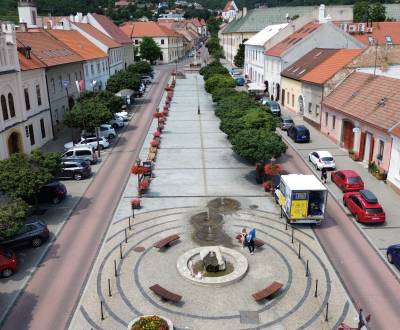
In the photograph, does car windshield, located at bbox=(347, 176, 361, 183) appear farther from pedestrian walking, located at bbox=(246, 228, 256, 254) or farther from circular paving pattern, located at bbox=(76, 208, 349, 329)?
pedestrian walking, located at bbox=(246, 228, 256, 254)

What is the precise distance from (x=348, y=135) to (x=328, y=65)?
1230cm

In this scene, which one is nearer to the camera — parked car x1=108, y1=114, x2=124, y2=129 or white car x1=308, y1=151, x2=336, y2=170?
white car x1=308, y1=151, x2=336, y2=170

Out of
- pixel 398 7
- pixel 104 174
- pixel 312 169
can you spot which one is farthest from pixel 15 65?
pixel 398 7

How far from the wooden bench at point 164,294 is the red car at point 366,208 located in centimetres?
1350

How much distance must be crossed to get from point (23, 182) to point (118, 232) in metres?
6.37

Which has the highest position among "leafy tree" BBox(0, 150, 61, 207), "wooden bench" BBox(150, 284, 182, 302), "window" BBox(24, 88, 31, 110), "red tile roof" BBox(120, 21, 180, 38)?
"red tile roof" BBox(120, 21, 180, 38)

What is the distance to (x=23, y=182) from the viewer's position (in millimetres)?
25438

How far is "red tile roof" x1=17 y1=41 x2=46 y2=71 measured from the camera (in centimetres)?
4069

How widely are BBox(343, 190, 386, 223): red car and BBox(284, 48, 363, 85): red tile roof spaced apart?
73.6ft

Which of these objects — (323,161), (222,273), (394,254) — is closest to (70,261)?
(222,273)

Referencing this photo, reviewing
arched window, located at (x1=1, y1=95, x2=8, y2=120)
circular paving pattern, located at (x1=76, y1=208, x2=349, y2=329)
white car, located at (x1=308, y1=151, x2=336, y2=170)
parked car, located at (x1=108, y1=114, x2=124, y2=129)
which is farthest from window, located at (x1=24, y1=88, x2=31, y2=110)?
white car, located at (x1=308, y1=151, x2=336, y2=170)

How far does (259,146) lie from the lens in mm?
31828

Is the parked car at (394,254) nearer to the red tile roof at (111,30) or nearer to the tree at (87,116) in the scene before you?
the tree at (87,116)

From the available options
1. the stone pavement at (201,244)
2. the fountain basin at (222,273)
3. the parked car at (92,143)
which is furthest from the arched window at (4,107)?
the fountain basin at (222,273)
